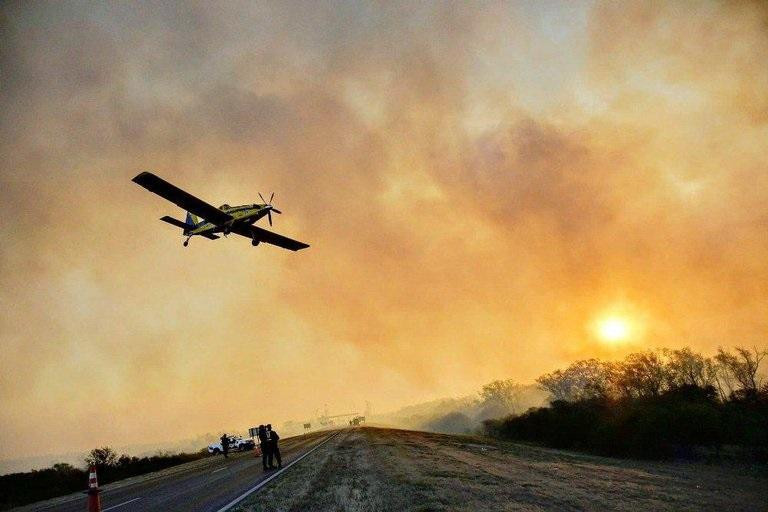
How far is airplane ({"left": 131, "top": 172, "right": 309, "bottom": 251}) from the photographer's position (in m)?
24.0

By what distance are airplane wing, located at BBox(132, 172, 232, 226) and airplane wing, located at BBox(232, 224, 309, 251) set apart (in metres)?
1.31

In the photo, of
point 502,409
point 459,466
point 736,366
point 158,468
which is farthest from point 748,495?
point 502,409

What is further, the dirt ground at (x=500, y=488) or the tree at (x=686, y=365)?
the tree at (x=686, y=365)

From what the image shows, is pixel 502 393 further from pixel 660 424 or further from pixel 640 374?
pixel 660 424

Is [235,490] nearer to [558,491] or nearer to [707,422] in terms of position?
[558,491]

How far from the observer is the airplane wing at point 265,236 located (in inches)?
1142

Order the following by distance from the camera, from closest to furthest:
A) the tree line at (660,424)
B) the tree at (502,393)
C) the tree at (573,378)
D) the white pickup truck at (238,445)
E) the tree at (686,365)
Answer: the tree line at (660,424) → the white pickup truck at (238,445) → the tree at (686,365) → the tree at (573,378) → the tree at (502,393)

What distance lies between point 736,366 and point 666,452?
2494 inches

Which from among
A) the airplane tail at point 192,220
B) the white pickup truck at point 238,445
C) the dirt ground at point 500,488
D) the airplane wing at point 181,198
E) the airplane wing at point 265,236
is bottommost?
the white pickup truck at point 238,445

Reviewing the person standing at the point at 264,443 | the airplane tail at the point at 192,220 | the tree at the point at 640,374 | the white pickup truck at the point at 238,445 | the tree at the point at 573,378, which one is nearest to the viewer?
the person standing at the point at 264,443

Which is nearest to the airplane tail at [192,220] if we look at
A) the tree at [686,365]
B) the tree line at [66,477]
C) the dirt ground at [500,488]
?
the tree line at [66,477]

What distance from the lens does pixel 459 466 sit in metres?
14.3

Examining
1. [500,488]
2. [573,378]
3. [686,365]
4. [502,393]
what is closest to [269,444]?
[500,488]

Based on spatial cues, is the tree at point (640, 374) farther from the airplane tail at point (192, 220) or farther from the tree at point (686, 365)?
the airplane tail at point (192, 220)
